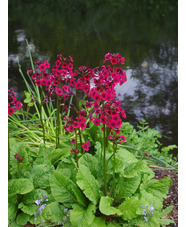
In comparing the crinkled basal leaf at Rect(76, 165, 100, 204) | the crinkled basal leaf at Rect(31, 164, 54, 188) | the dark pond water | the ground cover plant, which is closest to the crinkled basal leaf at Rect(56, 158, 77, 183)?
the ground cover plant

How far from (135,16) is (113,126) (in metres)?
8.27

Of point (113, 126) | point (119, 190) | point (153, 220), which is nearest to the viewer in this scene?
point (113, 126)

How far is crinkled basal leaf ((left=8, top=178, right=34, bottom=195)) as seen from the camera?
5.43ft

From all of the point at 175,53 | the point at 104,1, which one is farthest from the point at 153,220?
the point at 104,1

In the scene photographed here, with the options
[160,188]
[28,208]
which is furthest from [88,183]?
[160,188]

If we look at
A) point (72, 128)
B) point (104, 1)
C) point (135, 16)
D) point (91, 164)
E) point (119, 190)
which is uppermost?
point (104, 1)

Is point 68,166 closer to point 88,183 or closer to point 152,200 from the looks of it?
point 88,183

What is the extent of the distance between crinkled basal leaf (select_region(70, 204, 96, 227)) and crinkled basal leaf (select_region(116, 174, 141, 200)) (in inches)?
8.0

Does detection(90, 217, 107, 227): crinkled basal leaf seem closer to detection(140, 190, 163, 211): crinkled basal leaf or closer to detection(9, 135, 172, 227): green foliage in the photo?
detection(9, 135, 172, 227): green foliage

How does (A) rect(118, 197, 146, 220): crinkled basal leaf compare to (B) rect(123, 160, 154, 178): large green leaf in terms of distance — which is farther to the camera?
(B) rect(123, 160, 154, 178): large green leaf

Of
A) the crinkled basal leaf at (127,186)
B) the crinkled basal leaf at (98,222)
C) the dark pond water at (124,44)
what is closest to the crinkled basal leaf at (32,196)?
the crinkled basal leaf at (98,222)
